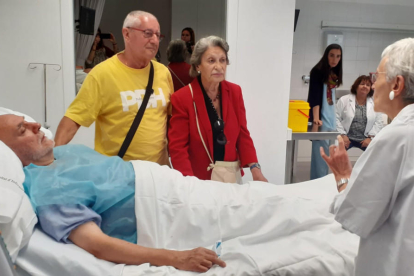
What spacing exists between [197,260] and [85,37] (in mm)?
2171

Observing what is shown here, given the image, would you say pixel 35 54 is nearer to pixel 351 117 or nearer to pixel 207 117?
pixel 207 117

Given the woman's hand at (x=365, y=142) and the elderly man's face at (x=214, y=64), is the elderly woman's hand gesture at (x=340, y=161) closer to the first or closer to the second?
the elderly man's face at (x=214, y=64)

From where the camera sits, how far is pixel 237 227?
57.2 inches

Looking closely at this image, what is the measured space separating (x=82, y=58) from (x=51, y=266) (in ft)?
6.47

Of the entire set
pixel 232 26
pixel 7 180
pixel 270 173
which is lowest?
pixel 270 173

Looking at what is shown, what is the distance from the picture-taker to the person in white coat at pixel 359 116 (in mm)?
3492

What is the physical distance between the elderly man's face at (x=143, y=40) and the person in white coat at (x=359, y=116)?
2.34 metres

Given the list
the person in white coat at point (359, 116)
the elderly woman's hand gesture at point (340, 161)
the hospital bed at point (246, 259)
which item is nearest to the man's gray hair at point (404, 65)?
the elderly woman's hand gesture at point (340, 161)

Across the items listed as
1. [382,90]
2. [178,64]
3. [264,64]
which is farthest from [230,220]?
[264,64]

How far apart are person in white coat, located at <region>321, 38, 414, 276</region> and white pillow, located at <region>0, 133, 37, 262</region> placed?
99 centimetres

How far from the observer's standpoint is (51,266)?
1.16 m

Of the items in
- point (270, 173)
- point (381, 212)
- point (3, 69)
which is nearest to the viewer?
point (381, 212)

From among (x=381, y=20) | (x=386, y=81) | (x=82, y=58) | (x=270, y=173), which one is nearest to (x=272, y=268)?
(x=386, y=81)

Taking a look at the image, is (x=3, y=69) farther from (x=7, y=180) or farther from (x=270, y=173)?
(x=270, y=173)
